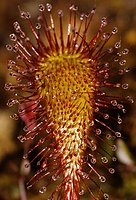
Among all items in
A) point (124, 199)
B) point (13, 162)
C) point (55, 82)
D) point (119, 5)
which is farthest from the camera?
point (119, 5)

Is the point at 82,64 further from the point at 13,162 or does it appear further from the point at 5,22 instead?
the point at 5,22

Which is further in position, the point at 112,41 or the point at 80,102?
the point at 112,41

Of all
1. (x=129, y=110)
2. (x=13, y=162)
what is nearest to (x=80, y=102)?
(x=129, y=110)

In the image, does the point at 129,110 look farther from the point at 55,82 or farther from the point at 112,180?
the point at 55,82

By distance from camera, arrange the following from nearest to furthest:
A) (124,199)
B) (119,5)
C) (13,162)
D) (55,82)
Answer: (55,82), (124,199), (13,162), (119,5)

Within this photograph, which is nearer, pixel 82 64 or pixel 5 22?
pixel 82 64

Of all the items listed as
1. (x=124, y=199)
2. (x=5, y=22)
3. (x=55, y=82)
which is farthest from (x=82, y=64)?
(x=5, y=22)

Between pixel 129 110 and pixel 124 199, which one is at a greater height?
pixel 129 110

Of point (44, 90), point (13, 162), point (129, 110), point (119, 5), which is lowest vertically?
point (13, 162)

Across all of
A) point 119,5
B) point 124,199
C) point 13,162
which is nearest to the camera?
point 124,199
